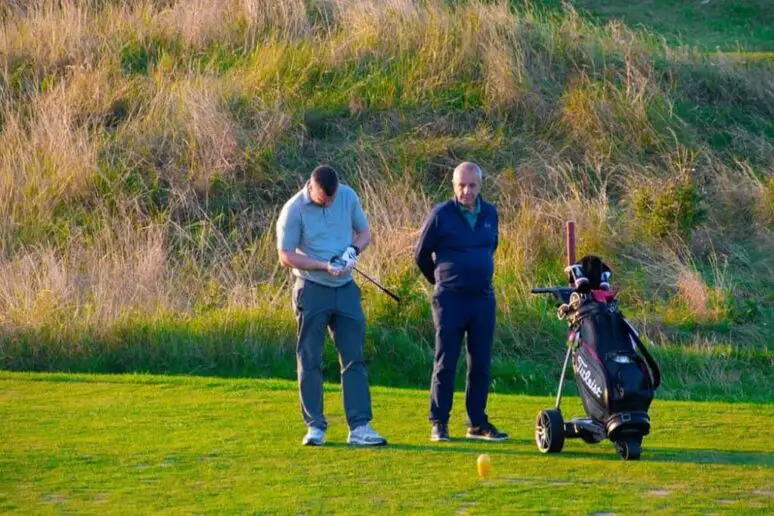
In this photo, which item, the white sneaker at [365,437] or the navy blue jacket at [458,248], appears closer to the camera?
the white sneaker at [365,437]

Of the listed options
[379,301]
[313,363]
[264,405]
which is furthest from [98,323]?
[313,363]

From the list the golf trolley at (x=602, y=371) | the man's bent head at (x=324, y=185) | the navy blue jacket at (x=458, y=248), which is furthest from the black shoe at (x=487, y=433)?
the man's bent head at (x=324, y=185)

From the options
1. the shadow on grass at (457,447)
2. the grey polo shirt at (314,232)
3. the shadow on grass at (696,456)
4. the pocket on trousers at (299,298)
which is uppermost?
the grey polo shirt at (314,232)

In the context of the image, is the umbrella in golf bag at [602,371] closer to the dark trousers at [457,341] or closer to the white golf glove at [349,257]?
the dark trousers at [457,341]

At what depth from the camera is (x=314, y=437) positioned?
10094 millimetres

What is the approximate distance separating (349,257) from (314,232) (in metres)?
0.34

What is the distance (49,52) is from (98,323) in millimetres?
10650

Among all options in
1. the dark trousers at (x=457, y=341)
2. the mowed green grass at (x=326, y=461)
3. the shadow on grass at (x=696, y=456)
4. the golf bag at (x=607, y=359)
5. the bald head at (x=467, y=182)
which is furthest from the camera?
the dark trousers at (x=457, y=341)

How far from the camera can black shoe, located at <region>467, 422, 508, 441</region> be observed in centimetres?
1044

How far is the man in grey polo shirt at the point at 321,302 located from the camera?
1014 centimetres

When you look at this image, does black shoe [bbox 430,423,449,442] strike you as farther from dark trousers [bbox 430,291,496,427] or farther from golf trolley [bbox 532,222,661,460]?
golf trolley [bbox 532,222,661,460]

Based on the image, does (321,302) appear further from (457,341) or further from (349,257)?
(457,341)

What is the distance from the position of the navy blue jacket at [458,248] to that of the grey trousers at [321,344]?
67 cm

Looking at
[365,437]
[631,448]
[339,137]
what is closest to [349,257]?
[365,437]
